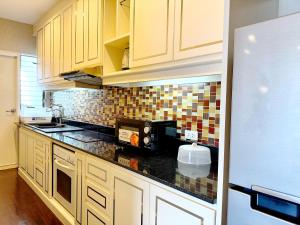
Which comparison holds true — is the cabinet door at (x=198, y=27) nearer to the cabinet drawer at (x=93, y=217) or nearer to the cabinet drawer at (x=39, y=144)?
the cabinet drawer at (x=93, y=217)

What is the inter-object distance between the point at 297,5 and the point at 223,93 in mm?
725

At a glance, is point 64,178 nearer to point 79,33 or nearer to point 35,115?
point 79,33

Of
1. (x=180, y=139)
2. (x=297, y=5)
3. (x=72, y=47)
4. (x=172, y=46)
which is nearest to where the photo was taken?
(x=297, y=5)

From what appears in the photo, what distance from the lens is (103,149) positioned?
188 cm

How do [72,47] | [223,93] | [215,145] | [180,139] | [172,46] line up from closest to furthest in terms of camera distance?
[223,93], [172,46], [215,145], [180,139], [72,47]

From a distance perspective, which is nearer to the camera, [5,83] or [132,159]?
[132,159]

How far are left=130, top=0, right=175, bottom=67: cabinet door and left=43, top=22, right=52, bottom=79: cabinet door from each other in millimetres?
2078

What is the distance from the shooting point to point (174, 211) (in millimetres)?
1114

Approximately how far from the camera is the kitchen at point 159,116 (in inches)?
30.6

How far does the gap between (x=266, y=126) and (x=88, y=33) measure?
6.88 ft

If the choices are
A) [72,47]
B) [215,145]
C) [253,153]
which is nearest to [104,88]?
[72,47]

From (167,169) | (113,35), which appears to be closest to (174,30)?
(167,169)

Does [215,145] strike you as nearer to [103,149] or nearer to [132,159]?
[132,159]

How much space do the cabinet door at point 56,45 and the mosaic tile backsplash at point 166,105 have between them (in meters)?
0.51
